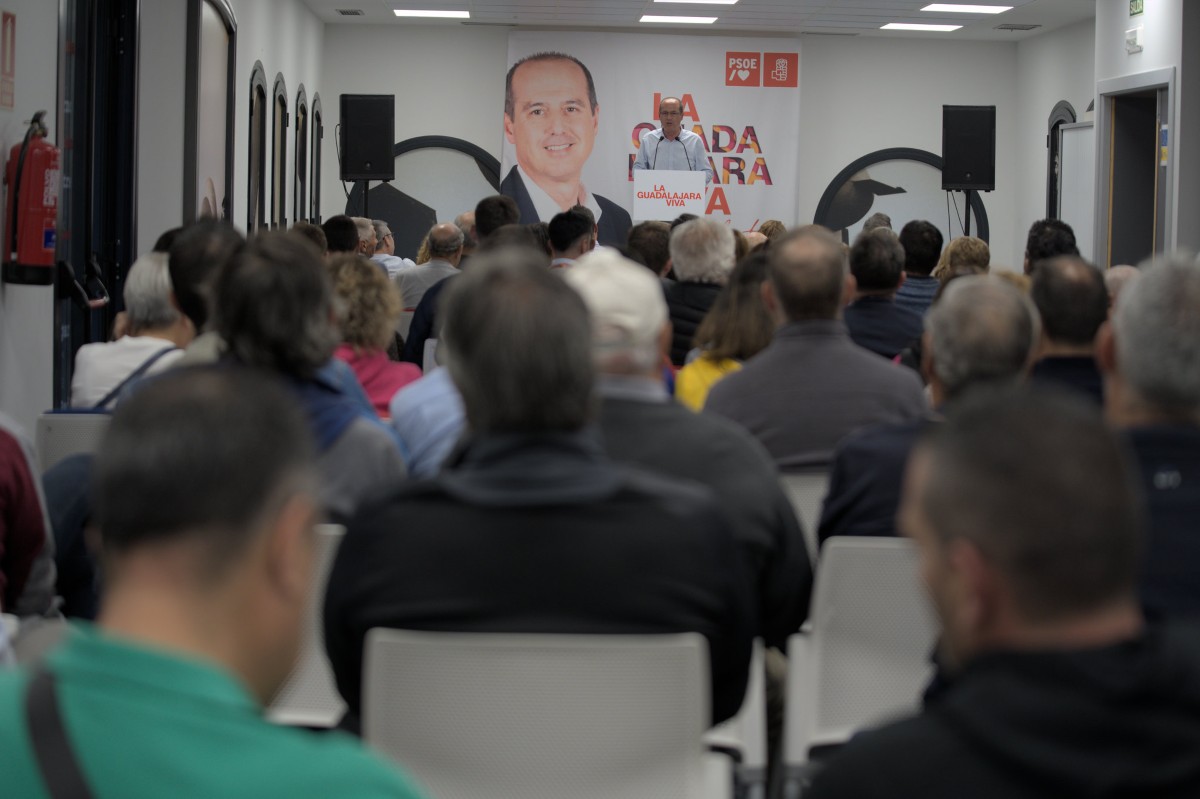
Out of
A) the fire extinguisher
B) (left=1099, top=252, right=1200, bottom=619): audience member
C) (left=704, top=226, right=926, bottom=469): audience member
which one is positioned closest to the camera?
(left=1099, top=252, right=1200, bottom=619): audience member

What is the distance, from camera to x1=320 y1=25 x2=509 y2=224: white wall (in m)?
16.1

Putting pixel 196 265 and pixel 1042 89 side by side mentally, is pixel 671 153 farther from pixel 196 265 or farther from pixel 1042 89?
pixel 196 265

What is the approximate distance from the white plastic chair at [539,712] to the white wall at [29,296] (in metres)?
4.20

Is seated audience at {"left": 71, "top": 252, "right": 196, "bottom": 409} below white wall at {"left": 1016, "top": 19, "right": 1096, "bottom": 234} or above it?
below

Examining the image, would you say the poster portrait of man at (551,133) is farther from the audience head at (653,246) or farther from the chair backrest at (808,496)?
the chair backrest at (808,496)

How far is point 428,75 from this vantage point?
52.9 feet

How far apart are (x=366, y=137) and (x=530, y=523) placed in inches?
438

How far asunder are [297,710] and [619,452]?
767 mm

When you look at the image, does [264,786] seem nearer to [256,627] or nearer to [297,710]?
[256,627]

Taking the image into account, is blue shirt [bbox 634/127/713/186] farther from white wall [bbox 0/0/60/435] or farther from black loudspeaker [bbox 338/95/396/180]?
white wall [bbox 0/0/60/435]

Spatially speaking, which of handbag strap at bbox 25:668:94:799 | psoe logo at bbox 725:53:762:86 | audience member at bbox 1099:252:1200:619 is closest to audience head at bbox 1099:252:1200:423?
audience member at bbox 1099:252:1200:619

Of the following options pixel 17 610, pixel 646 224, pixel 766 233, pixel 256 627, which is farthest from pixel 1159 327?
pixel 766 233

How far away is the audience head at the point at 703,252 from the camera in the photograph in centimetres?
516

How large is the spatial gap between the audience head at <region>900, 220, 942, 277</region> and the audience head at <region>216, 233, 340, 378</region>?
3.96 metres
